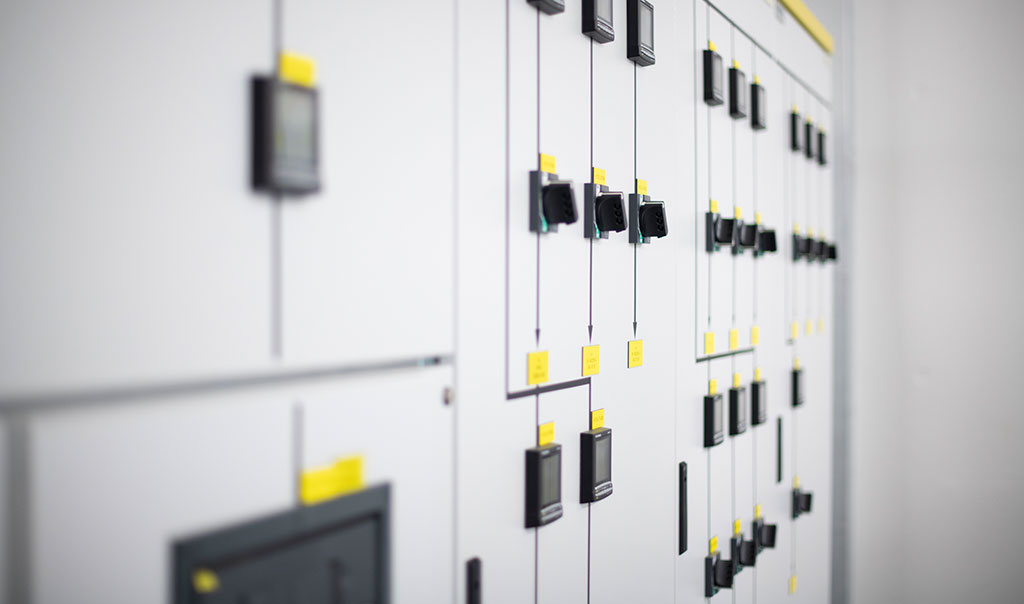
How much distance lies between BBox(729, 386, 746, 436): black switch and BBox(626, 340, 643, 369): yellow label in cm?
Result: 68

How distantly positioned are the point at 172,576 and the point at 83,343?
294mm

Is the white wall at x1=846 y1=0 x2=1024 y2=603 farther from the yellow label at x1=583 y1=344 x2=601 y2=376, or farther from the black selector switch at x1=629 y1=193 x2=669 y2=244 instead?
the yellow label at x1=583 y1=344 x2=601 y2=376

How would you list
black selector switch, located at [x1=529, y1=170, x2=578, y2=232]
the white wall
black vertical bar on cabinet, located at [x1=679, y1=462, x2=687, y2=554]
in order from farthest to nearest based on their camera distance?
the white wall, black vertical bar on cabinet, located at [x1=679, y1=462, x2=687, y2=554], black selector switch, located at [x1=529, y1=170, x2=578, y2=232]

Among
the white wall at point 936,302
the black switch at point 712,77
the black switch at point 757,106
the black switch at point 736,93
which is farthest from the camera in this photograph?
the white wall at point 936,302

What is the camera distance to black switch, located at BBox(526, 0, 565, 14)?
132 centimetres

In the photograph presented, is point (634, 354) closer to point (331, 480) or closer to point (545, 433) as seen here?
point (545, 433)

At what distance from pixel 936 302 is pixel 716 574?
7.11ft

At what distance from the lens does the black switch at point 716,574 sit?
2.02 m

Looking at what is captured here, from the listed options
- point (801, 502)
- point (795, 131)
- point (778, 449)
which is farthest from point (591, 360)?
Answer: point (801, 502)

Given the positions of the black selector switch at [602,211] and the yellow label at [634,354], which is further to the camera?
the yellow label at [634,354]

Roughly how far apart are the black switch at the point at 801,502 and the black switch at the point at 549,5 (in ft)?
7.84

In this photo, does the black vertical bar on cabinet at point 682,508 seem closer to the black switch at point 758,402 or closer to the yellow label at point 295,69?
the black switch at point 758,402

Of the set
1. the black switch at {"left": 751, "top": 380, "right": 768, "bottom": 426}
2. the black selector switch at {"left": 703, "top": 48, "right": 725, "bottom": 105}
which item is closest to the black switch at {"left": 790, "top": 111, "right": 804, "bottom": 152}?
the black selector switch at {"left": 703, "top": 48, "right": 725, "bottom": 105}

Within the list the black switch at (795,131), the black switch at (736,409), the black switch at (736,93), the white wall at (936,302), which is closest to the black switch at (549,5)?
the black switch at (736,93)
